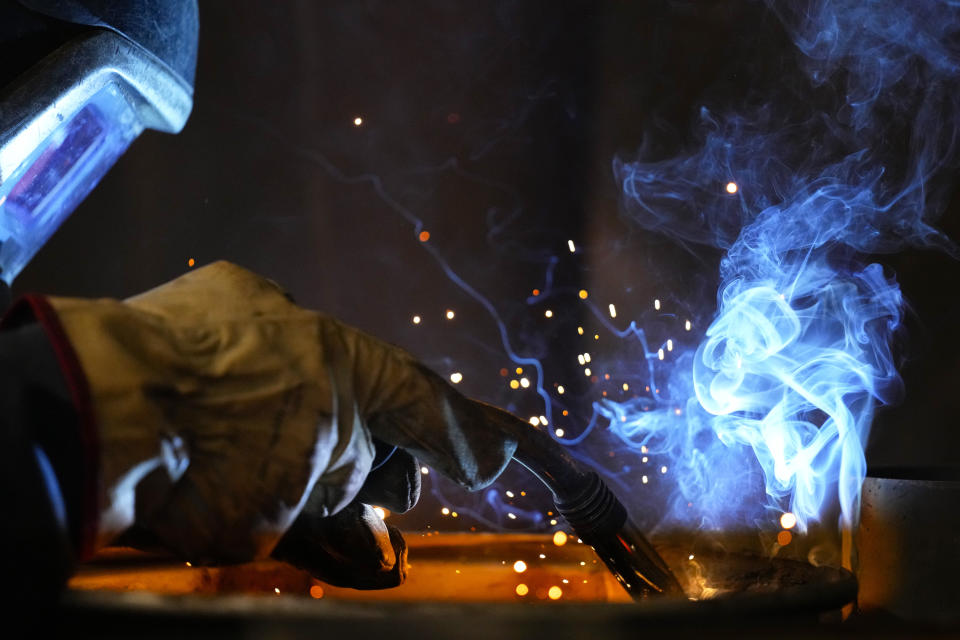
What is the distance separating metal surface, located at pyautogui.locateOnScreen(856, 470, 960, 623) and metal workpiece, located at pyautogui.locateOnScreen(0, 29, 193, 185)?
167 centimetres

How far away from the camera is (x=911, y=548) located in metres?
1.36

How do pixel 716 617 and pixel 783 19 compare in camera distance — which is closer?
pixel 716 617

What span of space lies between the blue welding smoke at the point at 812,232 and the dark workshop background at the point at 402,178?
30 cm

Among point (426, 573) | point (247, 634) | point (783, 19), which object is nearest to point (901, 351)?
point (783, 19)

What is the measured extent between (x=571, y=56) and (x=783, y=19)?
61cm

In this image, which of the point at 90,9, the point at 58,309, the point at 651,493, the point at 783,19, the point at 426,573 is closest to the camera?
the point at 58,309

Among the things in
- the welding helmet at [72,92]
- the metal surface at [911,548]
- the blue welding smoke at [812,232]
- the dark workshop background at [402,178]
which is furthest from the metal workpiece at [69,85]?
the metal surface at [911,548]

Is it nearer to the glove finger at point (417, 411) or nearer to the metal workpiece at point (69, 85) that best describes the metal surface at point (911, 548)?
the glove finger at point (417, 411)

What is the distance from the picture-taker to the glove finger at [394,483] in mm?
1208

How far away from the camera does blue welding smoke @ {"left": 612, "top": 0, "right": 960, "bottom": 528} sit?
1.95m

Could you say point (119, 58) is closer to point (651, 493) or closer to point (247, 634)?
point (247, 634)

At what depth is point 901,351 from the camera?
197cm

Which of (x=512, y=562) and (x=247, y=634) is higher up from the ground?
(x=247, y=634)

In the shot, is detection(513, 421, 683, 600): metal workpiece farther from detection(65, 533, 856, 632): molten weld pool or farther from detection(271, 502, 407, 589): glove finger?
detection(271, 502, 407, 589): glove finger
